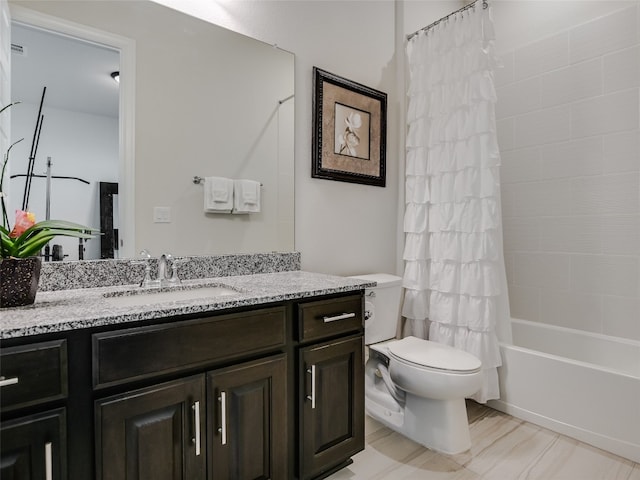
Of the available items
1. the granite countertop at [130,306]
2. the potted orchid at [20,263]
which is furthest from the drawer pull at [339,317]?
the potted orchid at [20,263]

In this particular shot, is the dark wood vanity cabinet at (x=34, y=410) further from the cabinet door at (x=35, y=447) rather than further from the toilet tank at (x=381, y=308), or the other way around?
the toilet tank at (x=381, y=308)

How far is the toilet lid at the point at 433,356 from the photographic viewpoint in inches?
68.8

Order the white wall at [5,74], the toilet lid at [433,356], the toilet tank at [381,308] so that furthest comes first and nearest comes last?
the toilet tank at [381,308] → the toilet lid at [433,356] → the white wall at [5,74]

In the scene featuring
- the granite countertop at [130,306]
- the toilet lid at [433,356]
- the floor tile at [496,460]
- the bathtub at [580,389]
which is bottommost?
the floor tile at [496,460]

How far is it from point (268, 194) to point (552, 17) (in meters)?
2.28

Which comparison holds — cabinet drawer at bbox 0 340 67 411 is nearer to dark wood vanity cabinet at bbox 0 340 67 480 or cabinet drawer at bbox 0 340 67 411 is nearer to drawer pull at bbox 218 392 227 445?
dark wood vanity cabinet at bbox 0 340 67 480

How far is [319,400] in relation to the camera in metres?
1.49

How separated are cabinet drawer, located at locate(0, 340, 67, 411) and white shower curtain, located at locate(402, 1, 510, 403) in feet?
6.18

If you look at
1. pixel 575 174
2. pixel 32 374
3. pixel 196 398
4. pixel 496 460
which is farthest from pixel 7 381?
pixel 575 174

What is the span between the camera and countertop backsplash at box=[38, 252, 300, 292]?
140cm

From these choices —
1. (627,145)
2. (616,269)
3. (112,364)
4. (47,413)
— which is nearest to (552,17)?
(627,145)

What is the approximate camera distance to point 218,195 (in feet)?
5.93

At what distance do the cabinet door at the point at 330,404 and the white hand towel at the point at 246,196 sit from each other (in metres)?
0.80

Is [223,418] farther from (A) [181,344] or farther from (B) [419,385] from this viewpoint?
(B) [419,385]
